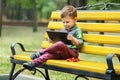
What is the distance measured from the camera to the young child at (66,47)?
16.9 feet

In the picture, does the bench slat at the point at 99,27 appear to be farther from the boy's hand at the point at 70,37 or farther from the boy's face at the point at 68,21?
the boy's hand at the point at 70,37

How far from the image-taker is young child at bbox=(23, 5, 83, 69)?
16.9ft

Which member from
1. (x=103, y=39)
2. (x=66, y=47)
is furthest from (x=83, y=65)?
(x=103, y=39)

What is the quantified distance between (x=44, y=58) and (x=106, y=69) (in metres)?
1.06

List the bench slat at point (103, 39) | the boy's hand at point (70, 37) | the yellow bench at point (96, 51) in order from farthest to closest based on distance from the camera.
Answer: the bench slat at point (103, 39)
the boy's hand at point (70, 37)
the yellow bench at point (96, 51)

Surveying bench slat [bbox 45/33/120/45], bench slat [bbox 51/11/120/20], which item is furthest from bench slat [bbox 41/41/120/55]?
bench slat [bbox 51/11/120/20]

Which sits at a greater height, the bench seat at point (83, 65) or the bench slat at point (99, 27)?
the bench slat at point (99, 27)

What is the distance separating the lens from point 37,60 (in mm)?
5117

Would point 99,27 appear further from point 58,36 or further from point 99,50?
point 58,36

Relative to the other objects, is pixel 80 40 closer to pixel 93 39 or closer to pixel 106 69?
pixel 93 39

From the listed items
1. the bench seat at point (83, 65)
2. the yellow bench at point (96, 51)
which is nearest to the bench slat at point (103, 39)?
the yellow bench at point (96, 51)

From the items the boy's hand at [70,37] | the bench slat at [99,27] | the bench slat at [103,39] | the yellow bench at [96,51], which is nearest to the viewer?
the yellow bench at [96,51]

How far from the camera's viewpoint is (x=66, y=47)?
5.18 metres

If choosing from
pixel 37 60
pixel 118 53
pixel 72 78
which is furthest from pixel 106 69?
pixel 72 78
